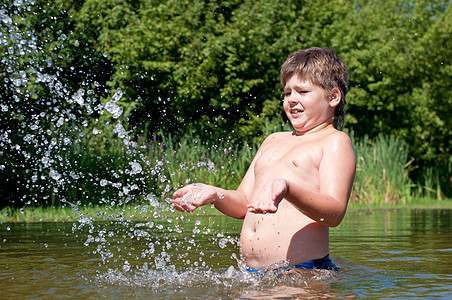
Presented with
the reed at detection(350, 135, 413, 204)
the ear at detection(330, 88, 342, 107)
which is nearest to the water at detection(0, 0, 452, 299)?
the ear at detection(330, 88, 342, 107)

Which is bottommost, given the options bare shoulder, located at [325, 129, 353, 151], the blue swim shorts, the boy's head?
the blue swim shorts

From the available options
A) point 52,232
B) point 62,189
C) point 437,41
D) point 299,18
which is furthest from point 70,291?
point 437,41

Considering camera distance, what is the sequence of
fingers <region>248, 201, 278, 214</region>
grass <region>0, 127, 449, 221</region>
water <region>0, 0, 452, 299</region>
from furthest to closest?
grass <region>0, 127, 449, 221</region>
water <region>0, 0, 452, 299</region>
fingers <region>248, 201, 278, 214</region>

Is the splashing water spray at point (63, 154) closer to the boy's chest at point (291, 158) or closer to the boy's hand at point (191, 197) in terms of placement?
the boy's chest at point (291, 158)

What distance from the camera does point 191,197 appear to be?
380 centimetres

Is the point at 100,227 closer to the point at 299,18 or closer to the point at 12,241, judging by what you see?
the point at 12,241

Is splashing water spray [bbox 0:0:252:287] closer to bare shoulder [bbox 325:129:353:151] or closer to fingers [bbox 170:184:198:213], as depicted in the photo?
bare shoulder [bbox 325:129:353:151]

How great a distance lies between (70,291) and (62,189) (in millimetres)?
9529

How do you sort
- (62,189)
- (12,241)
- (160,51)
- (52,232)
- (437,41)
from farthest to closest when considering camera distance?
(437,41) → (160,51) → (62,189) → (52,232) → (12,241)

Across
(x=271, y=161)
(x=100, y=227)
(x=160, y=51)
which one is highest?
(x=160, y=51)

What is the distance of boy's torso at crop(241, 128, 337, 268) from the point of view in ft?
13.6

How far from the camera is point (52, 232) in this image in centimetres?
845

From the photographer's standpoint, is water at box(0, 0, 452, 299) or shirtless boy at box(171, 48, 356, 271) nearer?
shirtless boy at box(171, 48, 356, 271)

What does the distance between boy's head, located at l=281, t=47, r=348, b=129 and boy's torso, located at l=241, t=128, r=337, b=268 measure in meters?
0.30
